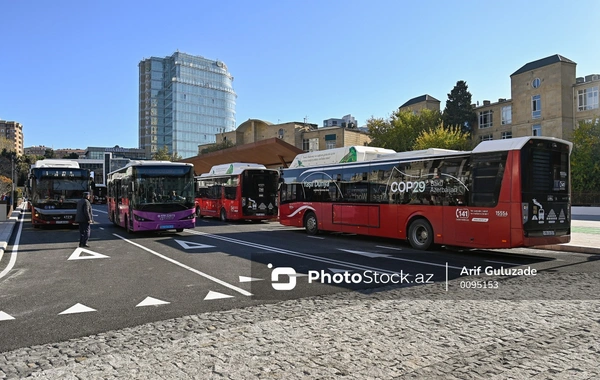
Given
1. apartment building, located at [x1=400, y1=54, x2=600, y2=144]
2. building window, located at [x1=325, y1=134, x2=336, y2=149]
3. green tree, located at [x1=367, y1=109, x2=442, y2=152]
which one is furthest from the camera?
building window, located at [x1=325, y1=134, x2=336, y2=149]

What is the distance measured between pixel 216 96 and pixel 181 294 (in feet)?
480

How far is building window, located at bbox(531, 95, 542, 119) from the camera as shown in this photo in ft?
161

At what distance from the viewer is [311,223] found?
752 inches

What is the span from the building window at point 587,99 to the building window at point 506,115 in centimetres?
701

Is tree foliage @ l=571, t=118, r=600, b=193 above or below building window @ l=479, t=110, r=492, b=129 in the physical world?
below

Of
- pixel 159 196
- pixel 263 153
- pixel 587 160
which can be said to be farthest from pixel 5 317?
pixel 587 160

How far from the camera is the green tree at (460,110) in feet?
183

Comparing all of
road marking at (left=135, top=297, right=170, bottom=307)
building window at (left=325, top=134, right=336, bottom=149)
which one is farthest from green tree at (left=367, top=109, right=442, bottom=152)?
road marking at (left=135, top=297, right=170, bottom=307)

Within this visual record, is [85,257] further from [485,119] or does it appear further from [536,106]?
[485,119]

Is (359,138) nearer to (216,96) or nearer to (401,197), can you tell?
(401,197)

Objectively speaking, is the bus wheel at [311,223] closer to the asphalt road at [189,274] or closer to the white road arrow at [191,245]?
the asphalt road at [189,274]

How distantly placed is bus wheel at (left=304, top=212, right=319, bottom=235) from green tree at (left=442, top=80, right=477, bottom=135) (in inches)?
1634

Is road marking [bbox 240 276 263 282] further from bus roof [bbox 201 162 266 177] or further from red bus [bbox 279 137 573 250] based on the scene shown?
bus roof [bbox 201 162 266 177]

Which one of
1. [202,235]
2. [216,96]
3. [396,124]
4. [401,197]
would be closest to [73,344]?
[401,197]
